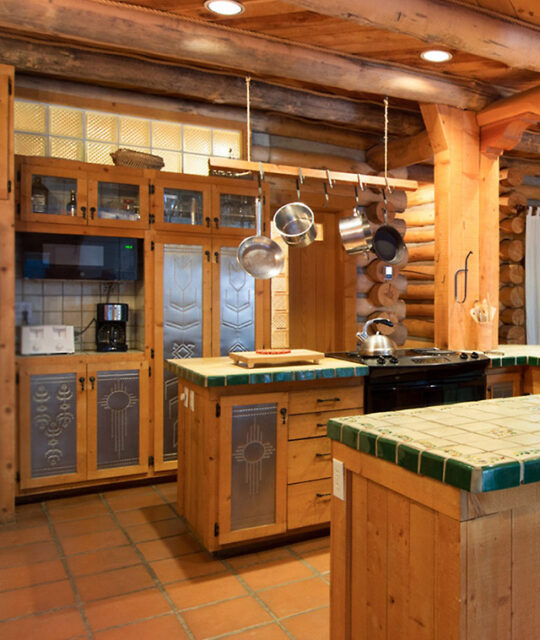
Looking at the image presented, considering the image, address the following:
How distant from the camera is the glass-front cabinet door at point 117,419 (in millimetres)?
4059

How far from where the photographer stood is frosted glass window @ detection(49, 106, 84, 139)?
4.36m

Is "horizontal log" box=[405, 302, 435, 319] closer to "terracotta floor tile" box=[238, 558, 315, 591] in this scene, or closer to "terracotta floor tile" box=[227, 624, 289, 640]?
"terracotta floor tile" box=[238, 558, 315, 591]

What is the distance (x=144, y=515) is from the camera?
12.0 feet

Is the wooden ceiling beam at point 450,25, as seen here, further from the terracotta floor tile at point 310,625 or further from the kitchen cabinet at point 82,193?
the terracotta floor tile at point 310,625

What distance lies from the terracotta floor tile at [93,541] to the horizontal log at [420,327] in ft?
12.5

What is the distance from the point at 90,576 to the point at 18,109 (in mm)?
3321

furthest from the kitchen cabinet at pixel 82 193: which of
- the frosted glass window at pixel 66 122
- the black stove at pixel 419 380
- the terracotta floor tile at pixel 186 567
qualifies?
the terracotta floor tile at pixel 186 567

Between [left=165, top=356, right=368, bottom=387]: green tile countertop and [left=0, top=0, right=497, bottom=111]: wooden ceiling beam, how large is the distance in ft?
5.80

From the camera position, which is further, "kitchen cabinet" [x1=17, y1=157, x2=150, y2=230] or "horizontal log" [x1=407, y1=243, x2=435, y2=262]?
"horizontal log" [x1=407, y1=243, x2=435, y2=262]

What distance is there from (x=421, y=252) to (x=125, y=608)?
15.3 feet

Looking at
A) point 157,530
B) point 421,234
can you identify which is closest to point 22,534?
point 157,530

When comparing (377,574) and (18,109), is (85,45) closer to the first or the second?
(18,109)

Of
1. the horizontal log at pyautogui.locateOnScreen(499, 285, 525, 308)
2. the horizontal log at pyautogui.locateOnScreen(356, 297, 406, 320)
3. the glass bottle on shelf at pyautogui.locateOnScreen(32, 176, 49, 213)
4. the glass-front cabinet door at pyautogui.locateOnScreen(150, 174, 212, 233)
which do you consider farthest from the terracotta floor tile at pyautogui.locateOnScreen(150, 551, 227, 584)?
the horizontal log at pyautogui.locateOnScreen(499, 285, 525, 308)

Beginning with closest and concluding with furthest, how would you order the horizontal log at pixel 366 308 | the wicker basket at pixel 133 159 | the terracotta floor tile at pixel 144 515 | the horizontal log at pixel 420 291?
the terracotta floor tile at pixel 144 515 < the wicker basket at pixel 133 159 < the horizontal log at pixel 366 308 < the horizontal log at pixel 420 291
